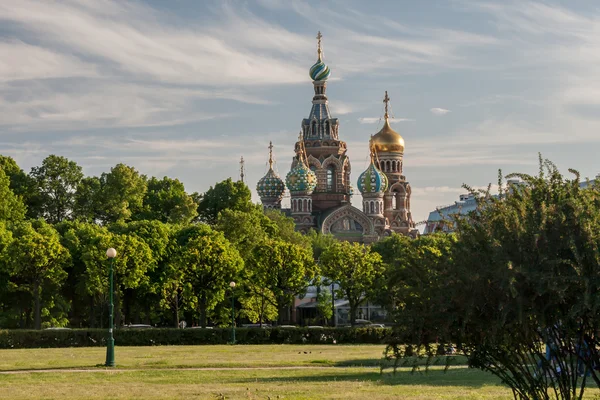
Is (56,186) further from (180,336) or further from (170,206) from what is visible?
(180,336)

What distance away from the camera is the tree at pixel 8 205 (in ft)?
265

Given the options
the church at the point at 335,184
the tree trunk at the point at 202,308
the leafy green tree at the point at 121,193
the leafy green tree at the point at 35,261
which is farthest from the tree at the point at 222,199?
the leafy green tree at the point at 35,261

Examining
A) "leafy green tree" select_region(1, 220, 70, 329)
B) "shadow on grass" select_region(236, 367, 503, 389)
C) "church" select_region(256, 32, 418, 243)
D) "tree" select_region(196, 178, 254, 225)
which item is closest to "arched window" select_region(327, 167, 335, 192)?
"church" select_region(256, 32, 418, 243)

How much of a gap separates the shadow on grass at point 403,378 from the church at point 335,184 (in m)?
112

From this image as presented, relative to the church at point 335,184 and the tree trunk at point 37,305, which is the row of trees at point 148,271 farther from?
the church at point 335,184

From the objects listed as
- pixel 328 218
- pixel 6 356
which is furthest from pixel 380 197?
pixel 6 356

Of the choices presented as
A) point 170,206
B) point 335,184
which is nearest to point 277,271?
point 170,206

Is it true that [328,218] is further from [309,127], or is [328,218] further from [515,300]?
[515,300]

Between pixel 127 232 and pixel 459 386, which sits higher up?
pixel 127 232

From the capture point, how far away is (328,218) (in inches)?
5960

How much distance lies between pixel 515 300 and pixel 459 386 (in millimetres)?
13334

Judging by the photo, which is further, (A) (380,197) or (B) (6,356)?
(A) (380,197)

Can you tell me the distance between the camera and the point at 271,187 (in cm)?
15412

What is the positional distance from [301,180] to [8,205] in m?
72.6
